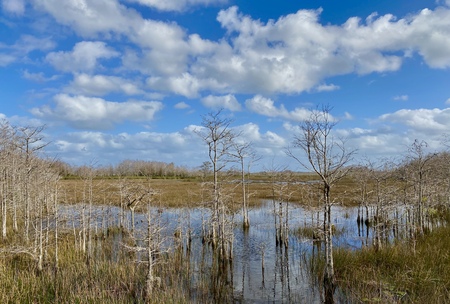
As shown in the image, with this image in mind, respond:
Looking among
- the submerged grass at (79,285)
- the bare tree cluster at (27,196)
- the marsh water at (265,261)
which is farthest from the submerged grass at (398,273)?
the bare tree cluster at (27,196)

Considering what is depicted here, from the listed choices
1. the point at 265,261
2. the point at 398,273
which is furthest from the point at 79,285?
the point at 398,273

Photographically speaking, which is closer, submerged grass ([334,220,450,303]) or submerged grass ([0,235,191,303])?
submerged grass ([334,220,450,303])

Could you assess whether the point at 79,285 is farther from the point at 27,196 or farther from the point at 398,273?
the point at 398,273

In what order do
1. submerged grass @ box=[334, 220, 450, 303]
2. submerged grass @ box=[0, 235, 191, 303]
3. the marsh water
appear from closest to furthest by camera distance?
submerged grass @ box=[334, 220, 450, 303] → submerged grass @ box=[0, 235, 191, 303] → the marsh water

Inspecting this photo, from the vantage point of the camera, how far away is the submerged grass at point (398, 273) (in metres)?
10.1

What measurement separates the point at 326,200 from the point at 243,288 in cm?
565

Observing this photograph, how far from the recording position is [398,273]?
12.1 meters

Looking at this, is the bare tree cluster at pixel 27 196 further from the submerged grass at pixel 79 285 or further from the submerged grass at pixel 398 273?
the submerged grass at pixel 398 273

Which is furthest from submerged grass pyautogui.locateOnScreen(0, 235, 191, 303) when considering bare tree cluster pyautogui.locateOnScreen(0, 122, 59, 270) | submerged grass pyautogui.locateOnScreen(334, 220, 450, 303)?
submerged grass pyautogui.locateOnScreen(334, 220, 450, 303)

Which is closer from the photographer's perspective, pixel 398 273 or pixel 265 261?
pixel 398 273

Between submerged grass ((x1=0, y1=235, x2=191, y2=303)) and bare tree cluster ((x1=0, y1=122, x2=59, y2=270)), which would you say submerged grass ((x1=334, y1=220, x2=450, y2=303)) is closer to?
submerged grass ((x1=0, y1=235, x2=191, y2=303))

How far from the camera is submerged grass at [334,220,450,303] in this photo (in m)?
10.1

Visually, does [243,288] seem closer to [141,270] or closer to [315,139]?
[141,270]

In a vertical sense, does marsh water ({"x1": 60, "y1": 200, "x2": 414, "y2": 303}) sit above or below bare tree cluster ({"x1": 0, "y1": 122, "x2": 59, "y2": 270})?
below
